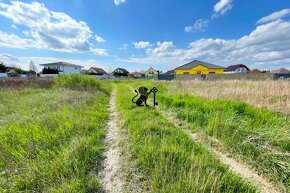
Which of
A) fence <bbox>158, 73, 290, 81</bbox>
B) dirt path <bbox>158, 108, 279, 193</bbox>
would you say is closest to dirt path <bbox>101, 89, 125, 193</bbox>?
dirt path <bbox>158, 108, 279, 193</bbox>

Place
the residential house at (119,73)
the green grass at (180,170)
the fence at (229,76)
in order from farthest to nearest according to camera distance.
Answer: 1. the residential house at (119,73)
2. the fence at (229,76)
3. the green grass at (180,170)

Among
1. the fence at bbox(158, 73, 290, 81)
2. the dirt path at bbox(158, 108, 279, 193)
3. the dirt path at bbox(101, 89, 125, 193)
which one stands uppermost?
the fence at bbox(158, 73, 290, 81)

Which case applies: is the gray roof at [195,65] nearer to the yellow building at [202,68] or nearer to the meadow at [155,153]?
the yellow building at [202,68]

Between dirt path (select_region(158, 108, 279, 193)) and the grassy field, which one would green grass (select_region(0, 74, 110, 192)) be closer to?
dirt path (select_region(158, 108, 279, 193))

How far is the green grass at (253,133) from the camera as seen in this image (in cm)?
261

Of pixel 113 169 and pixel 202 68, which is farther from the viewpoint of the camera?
pixel 202 68

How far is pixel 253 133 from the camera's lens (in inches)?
136

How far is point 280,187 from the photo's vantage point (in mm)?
2264

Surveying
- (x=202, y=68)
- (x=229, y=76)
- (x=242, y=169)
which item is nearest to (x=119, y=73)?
(x=202, y=68)

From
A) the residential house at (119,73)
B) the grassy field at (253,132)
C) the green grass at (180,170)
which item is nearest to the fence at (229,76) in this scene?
the grassy field at (253,132)

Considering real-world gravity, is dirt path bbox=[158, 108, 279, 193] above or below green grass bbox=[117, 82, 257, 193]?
below

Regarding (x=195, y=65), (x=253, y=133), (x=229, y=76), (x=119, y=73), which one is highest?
(x=195, y=65)

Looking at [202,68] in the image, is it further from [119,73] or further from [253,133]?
[119,73]

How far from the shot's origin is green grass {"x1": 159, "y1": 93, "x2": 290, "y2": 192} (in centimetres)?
261
